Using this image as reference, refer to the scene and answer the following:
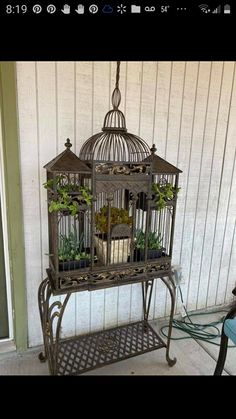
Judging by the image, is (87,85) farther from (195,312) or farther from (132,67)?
(195,312)

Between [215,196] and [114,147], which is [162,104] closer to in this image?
[114,147]

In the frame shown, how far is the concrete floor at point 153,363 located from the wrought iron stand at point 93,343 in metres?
0.06

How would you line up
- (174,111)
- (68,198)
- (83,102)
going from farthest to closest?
(174,111) < (83,102) < (68,198)

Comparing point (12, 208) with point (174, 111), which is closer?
point (12, 208)

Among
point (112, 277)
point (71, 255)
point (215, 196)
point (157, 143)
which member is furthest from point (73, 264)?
point (215, 196)

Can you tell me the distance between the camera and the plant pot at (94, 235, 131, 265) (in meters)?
1.38

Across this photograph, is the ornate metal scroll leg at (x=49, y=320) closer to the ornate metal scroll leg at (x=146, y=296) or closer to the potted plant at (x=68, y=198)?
the potted plant at (x=68, y=198)

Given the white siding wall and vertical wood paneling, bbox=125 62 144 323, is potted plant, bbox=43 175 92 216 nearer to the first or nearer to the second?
the white siding wall

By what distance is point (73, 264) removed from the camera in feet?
4.34

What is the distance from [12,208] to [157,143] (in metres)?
0.99

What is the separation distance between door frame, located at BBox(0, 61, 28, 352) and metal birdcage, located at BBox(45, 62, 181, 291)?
231 mm
